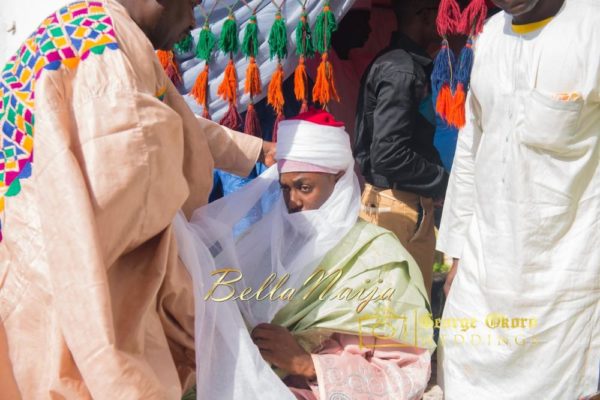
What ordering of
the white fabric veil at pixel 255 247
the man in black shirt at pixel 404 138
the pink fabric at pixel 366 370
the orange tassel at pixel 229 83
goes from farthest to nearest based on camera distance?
1. the man in black shirt at pixel 404 138
2. the orange tassel at pixel 229 83
3. the pink fabric at pixel 366 370
4. the white fabric veil at pixel 255 247

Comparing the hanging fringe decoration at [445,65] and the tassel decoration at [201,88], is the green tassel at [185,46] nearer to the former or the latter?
the tassel decoration at [201,88]

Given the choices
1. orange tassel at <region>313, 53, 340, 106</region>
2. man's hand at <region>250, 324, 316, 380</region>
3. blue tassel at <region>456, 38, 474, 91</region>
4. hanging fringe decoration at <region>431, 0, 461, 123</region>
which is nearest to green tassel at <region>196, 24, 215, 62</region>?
orange tassel at <region>313, 53, 340, 106</region>

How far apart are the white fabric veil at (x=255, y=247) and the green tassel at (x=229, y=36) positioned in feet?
1.92

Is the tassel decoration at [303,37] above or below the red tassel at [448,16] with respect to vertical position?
below

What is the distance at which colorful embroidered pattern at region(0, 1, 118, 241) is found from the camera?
1665mm

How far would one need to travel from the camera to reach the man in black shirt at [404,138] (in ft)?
10.6

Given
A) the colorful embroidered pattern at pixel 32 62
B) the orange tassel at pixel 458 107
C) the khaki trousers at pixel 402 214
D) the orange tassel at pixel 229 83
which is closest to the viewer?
the colorful embroidered pattern at pixel 32 62

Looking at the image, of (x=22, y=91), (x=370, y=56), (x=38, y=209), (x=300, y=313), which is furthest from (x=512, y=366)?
(x=370, y=56)

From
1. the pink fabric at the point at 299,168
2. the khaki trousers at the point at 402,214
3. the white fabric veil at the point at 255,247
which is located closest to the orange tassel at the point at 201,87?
the white fabric veil at the point at 255,247

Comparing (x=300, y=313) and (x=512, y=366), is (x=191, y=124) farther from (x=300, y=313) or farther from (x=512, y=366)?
(x=512, y=366)

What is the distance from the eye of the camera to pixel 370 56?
4.14 metres

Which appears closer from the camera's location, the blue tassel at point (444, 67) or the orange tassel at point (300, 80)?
the blue tassel at point (444, 67)

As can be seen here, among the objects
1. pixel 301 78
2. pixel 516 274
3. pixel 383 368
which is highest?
pixel 301 78

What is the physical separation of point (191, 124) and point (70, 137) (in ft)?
1.76
